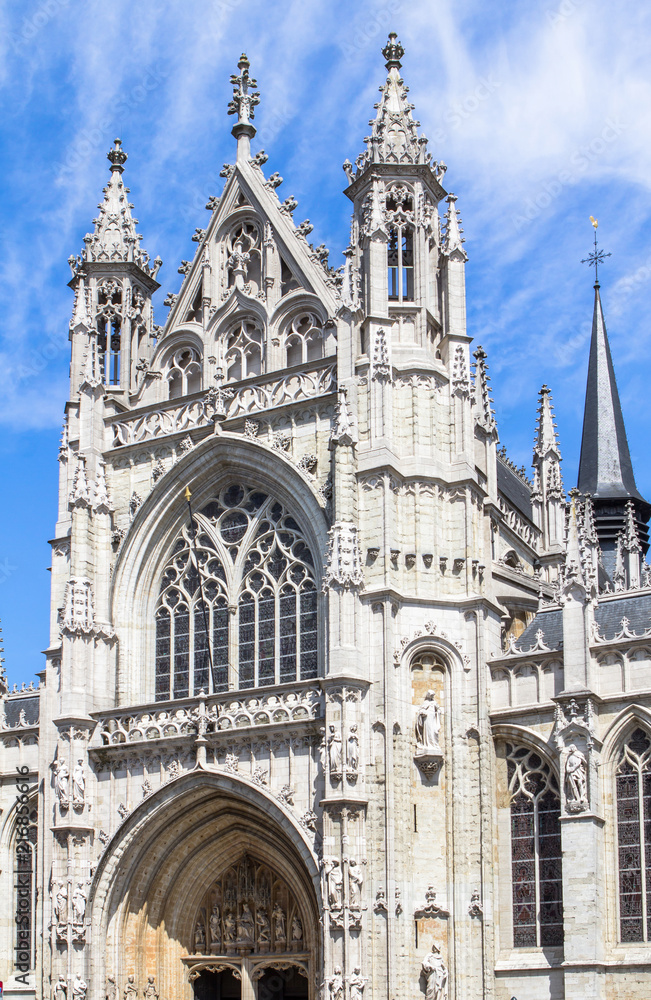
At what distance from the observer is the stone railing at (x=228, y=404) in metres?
30.2

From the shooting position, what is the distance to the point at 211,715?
2825 cm

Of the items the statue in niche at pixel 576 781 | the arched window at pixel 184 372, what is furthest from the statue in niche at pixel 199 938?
the arched window at pixel 184 372

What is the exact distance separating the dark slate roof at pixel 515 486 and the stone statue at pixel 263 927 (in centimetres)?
1501

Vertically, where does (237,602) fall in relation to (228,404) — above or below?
below

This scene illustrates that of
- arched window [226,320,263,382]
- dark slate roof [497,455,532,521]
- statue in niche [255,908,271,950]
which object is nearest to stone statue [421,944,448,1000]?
statue in niche [255,908,271,950]

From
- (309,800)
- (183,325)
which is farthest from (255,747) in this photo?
(183,325)

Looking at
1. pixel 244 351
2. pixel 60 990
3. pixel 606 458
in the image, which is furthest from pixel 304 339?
pixel 606 458

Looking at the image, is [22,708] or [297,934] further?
[22,708]

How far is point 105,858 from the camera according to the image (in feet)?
93.8

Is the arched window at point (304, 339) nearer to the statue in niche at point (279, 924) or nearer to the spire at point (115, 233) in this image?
the spire at point (115, 233)

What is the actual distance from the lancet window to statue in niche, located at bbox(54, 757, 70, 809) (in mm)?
12053

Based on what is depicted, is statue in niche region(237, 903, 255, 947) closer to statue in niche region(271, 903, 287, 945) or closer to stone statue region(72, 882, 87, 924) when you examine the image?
statue in niche region(271, 903, 287, 945)

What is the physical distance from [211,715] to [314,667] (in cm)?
227

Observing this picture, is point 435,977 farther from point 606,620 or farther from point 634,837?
point 606,620
